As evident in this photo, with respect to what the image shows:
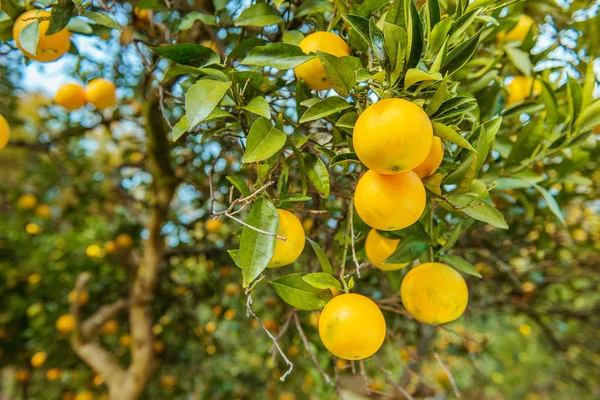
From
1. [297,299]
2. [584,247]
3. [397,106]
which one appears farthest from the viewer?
[584,247]

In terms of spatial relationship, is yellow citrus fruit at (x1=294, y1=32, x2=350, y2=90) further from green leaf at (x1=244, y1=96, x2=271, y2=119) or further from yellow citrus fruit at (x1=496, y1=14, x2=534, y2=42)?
yellow citrus fruit at (x1=496, y1=14, x2=534, y2=42)

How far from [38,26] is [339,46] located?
547 mm

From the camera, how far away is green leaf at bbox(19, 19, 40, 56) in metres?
0.67

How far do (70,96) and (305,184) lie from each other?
3.02 ft

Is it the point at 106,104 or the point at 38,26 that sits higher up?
the point at 38,26

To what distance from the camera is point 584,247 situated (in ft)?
5.53

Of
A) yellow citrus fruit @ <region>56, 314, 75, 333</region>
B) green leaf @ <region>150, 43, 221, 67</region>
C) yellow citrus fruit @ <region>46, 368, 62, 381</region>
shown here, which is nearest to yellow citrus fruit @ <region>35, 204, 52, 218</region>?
yellow citrus fruit @ <region>56, 314, 75, 333</region>

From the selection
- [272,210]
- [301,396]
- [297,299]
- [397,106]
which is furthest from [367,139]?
[301,396]

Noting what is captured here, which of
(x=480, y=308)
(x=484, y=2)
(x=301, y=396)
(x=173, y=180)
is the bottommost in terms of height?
(x=301, y=396)

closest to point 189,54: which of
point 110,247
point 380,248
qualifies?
point 380,248

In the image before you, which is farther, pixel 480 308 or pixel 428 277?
pixel 480 308

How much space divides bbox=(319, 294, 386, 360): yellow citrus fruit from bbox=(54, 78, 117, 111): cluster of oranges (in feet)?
3.37

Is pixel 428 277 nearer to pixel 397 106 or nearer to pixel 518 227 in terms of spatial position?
pixel 397 106

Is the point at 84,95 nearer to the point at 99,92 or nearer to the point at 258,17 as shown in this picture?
the point at 99,92
